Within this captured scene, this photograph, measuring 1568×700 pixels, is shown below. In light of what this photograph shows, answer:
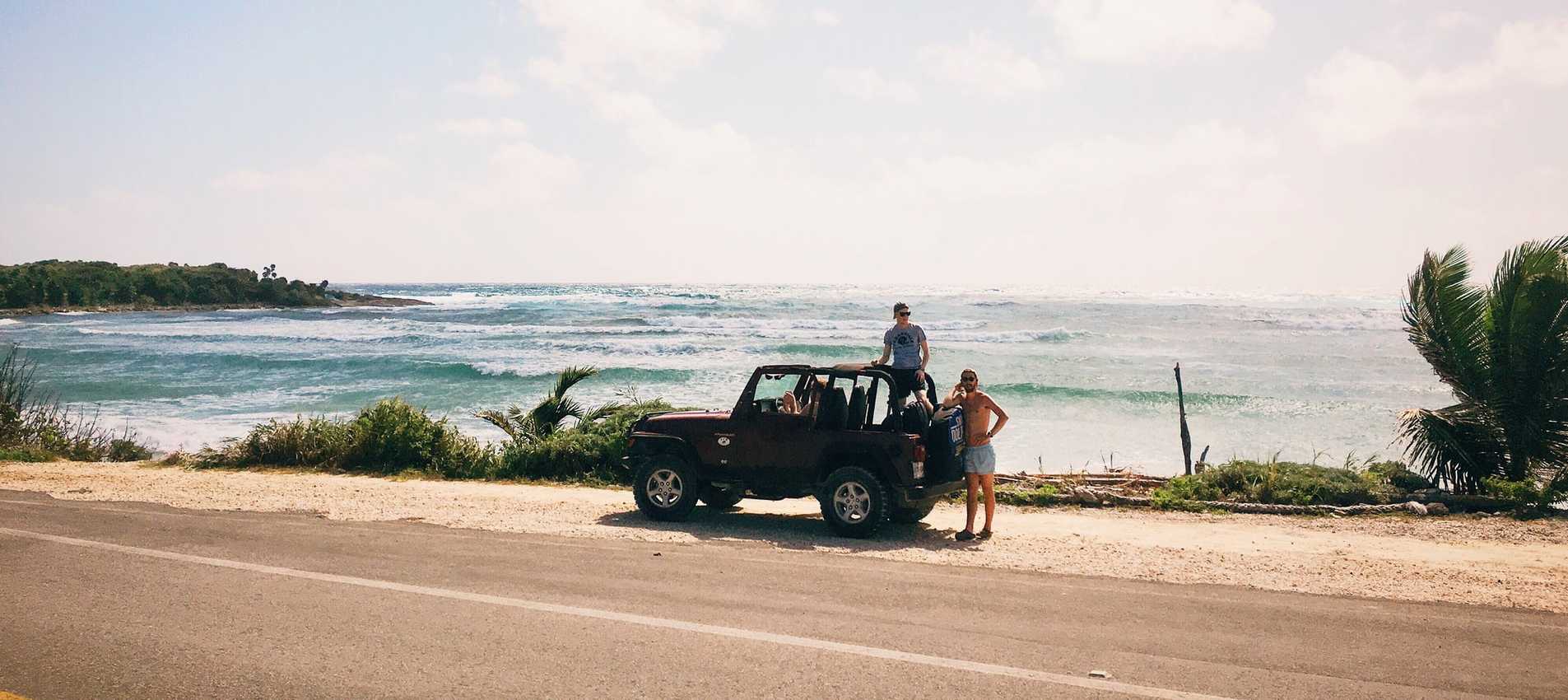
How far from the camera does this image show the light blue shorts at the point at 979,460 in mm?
9539

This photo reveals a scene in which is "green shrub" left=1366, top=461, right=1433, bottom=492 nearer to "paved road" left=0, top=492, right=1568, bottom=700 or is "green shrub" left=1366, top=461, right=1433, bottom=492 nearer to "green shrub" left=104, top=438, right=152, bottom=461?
"paved road" left=0, top=492, right=1568, bottom=700

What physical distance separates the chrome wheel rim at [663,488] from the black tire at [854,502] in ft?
5.81

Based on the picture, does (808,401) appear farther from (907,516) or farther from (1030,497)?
(1030,497)

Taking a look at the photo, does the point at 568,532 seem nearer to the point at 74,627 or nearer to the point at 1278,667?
the point at 74,627

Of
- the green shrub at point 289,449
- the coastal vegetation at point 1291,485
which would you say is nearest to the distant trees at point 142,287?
the green shrub at point 289,449

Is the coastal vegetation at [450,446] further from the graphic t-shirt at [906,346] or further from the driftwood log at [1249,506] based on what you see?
the driftwood log at [1249,506]

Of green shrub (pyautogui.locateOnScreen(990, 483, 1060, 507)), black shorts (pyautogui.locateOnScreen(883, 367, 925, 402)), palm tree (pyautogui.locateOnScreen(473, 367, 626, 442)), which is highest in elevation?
black shorts (pyautogui.locateOnScreen(883, 367, 925, 402))

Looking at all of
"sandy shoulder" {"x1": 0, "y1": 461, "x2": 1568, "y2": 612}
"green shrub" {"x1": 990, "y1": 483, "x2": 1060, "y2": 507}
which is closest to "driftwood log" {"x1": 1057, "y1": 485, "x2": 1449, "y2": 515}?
"green shrub" {"x1": 990, "y1": 483, "x2": 1060, "y2": 507}

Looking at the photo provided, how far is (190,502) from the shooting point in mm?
11172

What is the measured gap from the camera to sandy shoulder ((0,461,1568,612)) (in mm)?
7848

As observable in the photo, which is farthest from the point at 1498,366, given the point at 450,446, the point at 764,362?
the point at 764,362

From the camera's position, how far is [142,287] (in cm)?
8575

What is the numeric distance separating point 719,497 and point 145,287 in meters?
94.9

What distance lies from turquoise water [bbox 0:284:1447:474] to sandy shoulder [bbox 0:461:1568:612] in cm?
642
